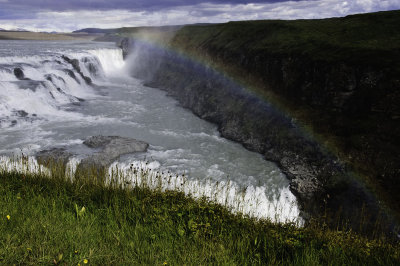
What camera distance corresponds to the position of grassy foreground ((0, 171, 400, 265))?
4.37 metres

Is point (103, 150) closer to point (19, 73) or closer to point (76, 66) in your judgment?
point (19, 73)

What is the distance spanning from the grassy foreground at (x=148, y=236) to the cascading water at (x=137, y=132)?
0.79 meters

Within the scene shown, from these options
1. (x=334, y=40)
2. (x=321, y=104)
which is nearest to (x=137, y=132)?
(x=321, y=104)

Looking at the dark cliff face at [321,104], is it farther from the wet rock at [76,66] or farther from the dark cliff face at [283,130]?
the wet rock at [76,66]

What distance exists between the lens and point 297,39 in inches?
938

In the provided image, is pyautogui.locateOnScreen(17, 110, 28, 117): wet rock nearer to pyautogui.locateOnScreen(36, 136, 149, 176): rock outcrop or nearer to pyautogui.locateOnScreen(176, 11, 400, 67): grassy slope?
pyautogui.locateOnScreen(36, 136, 149, 176): rock outcrop

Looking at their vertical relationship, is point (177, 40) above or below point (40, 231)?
above

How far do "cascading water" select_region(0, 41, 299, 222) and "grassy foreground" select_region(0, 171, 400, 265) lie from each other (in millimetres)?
786

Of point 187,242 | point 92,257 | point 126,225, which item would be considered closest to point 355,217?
point 187,242

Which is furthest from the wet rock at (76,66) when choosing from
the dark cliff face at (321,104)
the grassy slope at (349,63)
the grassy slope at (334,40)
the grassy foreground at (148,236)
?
the grassy foreground at (148,236)

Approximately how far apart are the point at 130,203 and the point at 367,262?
485cm

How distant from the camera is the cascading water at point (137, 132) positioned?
1170 centimetres

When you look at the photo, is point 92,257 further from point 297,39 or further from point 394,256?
point 297,39

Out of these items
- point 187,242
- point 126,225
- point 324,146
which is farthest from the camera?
point 324,146
